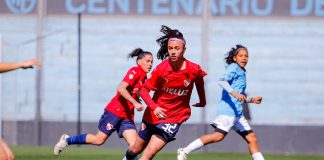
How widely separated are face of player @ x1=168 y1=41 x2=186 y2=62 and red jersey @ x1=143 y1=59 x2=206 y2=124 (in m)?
0.13

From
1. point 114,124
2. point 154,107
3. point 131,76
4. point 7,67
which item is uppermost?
point 7,67

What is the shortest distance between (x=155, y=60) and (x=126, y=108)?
13.8 meters

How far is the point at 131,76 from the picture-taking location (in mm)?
16094

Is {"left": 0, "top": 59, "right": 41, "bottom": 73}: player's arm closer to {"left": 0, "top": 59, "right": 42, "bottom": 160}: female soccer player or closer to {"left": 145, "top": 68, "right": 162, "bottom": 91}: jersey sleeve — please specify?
{"left": 0, "top": 59, "right": 42, "bottom": 160}: female soccer player

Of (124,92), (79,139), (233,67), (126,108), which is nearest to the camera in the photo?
(124,92)

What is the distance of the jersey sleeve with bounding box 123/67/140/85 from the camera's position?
1606 cm

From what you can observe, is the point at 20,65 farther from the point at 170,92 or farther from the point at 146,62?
the point at 146,62

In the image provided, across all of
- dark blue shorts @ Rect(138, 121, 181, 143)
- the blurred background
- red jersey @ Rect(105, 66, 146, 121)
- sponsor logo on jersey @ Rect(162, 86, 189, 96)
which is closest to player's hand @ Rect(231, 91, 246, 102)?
red jersey @ Rect(105, 66, 146, 121)

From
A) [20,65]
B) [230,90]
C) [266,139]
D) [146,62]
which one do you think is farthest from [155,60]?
[20,65]


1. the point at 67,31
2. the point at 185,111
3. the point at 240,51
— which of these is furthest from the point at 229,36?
the point at 185,111

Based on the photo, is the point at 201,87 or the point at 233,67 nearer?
the point at 201,87

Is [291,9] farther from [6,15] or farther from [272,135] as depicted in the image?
[6,15]

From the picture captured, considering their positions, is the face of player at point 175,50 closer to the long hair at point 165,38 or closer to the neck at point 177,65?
the neck at point 177,65

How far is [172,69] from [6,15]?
1813 centimetres
